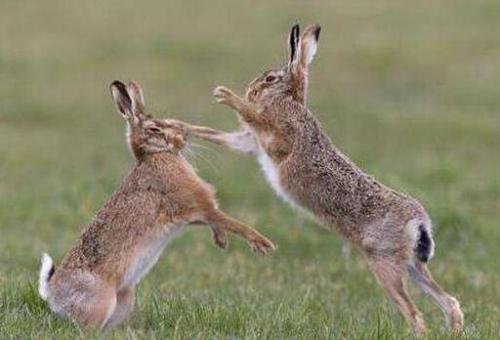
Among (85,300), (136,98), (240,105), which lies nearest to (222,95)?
(240,105)

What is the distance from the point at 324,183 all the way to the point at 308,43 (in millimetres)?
1164

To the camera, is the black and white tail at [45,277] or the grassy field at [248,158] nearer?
the black and white tail at [45,277]

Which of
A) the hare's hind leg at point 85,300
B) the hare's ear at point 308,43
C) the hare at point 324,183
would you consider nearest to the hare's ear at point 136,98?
the hare at point 324,183

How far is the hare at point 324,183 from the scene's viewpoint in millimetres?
7219

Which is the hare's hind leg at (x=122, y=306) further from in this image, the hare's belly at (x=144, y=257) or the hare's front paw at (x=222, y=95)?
the hare's front paw at (x=222, y=95)

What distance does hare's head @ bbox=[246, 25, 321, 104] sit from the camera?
8.31 meters

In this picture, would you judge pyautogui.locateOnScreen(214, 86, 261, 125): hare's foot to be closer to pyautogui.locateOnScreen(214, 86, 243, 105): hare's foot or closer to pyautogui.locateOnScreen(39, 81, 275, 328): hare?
pyautogui.locateOnScreen(214, 86, 243, 105): hare's foot

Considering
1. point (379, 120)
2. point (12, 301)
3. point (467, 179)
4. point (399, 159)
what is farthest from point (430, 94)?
point (12, 301)

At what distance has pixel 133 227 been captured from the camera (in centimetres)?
693

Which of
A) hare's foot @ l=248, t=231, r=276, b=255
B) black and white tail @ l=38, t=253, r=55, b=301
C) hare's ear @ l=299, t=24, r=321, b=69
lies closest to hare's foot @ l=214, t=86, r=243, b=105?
hare's ear @ l=299, t=24, r=321, b=69

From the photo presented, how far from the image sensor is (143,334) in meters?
6.53

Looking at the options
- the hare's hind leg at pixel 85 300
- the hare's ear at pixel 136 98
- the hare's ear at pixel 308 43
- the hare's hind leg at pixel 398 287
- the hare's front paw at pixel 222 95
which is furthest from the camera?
the hare's ear at pixel 308 43

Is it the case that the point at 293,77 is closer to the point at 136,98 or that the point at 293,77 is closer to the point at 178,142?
the point at 178,142

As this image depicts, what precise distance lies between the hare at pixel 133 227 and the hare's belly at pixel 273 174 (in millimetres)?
660
